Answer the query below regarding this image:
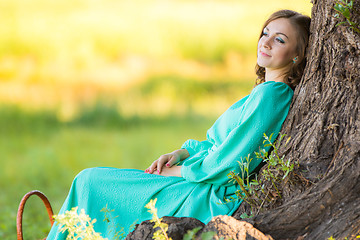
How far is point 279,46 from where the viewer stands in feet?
7.61

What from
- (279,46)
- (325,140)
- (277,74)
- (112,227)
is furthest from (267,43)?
(112,227)

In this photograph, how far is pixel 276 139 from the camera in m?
2.19

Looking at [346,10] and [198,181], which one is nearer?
[346,10]

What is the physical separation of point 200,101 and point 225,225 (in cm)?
663

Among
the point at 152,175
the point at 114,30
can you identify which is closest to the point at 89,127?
the point at 114,30

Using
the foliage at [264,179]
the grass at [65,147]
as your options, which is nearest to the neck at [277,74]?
the foliage at [264,179]

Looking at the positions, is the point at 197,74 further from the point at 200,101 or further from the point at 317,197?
the point at 317,197

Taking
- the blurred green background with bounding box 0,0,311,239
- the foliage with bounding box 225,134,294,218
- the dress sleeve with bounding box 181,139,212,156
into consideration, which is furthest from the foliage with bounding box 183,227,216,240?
the blurred green background with bounding box 0,0,311,239

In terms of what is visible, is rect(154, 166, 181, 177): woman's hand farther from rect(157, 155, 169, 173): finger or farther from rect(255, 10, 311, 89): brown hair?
rect(255, 10, 311, 89): brown hair

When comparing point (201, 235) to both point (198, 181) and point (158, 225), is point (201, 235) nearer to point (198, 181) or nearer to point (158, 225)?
point (158, 225)

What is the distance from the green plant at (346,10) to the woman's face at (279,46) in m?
0.35

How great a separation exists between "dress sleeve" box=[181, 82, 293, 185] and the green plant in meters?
0.43

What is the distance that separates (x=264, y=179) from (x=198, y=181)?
0.34m

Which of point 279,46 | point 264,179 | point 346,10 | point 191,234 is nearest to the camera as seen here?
point 191,234
